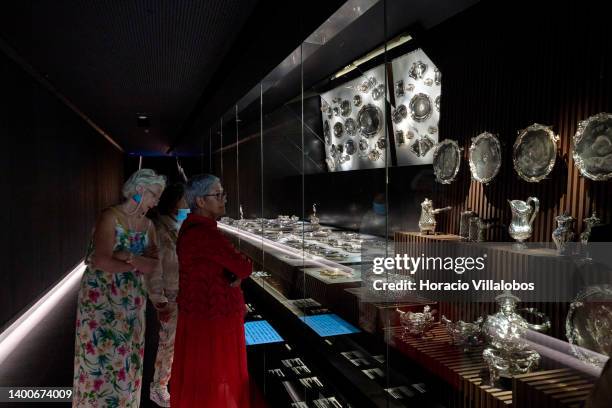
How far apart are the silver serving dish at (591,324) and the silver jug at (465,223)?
1.00 metres

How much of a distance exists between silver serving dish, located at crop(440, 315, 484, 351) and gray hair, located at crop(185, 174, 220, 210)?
1342 millimetres

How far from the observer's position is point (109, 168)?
11078 millimetres

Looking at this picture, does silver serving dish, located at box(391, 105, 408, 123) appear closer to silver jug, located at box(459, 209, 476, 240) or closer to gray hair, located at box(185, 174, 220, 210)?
silver jug, located at box(459, 209, 476, 240)

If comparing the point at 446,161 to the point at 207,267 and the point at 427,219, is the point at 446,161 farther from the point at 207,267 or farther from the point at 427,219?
the point at 207,267

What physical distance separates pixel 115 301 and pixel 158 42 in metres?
2.47

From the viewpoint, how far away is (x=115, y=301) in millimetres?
2008

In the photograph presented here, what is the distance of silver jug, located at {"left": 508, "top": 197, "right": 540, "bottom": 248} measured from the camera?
2.15m

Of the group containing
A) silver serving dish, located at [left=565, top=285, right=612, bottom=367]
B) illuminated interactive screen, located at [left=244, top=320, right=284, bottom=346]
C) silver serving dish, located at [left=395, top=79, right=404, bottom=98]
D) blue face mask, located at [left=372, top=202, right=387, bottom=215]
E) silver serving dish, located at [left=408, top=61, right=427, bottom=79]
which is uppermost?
silver serving dish, located at [left=408, top=61, right=427, bottom=79]

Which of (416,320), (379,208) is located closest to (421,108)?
(379,208)

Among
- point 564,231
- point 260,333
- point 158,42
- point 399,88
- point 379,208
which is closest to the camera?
point 564,231

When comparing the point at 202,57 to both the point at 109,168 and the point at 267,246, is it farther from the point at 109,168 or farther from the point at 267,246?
the point at 109,168

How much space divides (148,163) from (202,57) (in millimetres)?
13025

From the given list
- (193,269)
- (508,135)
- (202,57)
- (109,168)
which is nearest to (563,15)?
(508,135)

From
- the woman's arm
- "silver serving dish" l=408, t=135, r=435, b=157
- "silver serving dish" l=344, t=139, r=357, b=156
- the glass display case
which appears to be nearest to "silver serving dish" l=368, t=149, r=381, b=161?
the glass display case
